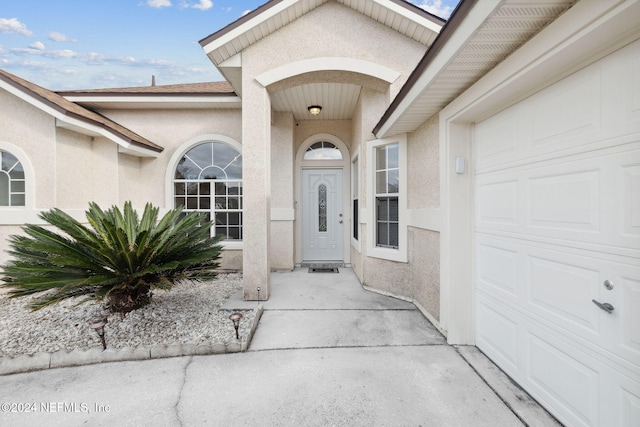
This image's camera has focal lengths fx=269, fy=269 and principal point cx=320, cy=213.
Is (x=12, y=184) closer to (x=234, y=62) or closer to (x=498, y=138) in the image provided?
(x=234, y=62)

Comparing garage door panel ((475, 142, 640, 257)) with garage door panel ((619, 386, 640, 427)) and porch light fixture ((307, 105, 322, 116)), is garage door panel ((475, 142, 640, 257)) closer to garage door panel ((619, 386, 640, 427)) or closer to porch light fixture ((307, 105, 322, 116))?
garage door panel ((619, 386, 640, 427))

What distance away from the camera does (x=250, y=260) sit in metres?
4.36

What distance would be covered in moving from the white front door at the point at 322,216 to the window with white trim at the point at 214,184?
5.56 ft

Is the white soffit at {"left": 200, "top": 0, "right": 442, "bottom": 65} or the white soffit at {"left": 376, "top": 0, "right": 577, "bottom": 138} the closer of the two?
the white soffit at {"left": 376, "top": 0, "right": 577, "bottom": 138}

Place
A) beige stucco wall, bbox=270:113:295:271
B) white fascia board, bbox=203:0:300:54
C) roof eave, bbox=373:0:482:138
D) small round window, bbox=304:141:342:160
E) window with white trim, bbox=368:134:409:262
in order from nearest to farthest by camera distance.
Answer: roof eave, bbox=373:0:482:138, white fascia board, bbox=203:0:300:54, window with white trim, bbox=368:134:409:262, beige stucco wall, bbox=270:113:295:271, small round window, bbox=304:141:342:160

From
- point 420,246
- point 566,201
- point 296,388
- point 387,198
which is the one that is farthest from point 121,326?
point 566,201

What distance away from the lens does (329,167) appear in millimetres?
6992

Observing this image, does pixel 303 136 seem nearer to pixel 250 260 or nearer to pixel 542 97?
pixel 250 260

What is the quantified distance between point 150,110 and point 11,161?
2668 millimetres

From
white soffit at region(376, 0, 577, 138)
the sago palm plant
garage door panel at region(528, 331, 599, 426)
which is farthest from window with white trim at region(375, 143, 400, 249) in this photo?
the sago palm plant

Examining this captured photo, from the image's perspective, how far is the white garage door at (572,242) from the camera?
5.13ft

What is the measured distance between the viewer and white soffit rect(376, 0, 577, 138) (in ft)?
5.63

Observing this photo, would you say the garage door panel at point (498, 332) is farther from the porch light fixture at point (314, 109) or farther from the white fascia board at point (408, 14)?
the porch light fixture at point (314, 109)

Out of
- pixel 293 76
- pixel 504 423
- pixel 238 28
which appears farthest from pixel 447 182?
pixel 238 28
